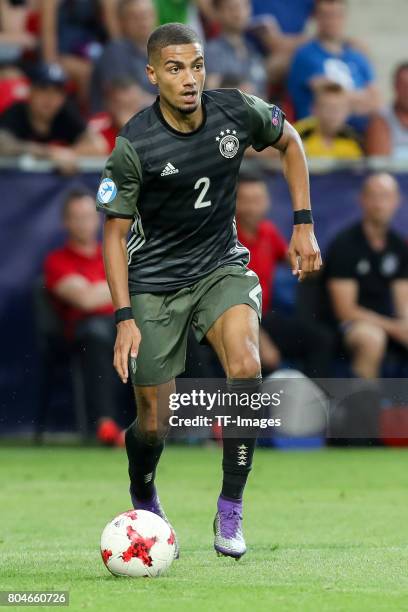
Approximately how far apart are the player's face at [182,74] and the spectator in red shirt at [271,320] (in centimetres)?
575

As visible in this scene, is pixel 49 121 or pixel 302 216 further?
pixel 49 121

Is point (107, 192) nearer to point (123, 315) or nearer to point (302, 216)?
point (123, 315)

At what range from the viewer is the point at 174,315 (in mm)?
6922

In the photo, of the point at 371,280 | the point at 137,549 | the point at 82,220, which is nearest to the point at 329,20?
the point at 371,280

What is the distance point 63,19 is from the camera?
14.9 meters

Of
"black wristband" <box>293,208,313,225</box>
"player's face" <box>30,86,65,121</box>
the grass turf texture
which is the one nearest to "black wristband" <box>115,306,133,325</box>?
"black wristband" <box>293,208,313,225</box>

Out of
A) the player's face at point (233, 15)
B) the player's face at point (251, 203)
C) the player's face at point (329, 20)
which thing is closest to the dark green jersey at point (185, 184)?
the player's face at point (251, 203)

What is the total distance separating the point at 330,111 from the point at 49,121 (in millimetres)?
2730

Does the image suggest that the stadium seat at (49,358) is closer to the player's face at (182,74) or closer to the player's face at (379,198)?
the player's face at (379,198)

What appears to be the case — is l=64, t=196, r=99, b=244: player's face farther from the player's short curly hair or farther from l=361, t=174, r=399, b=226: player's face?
the player's short curly hair

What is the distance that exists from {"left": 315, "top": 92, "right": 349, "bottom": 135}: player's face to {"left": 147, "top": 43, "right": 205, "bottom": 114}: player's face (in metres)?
7.49

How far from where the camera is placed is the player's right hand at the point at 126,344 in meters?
6.29

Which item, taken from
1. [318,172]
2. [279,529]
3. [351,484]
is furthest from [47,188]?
[279,529]

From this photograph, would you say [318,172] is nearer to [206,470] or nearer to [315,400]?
[315,400]
